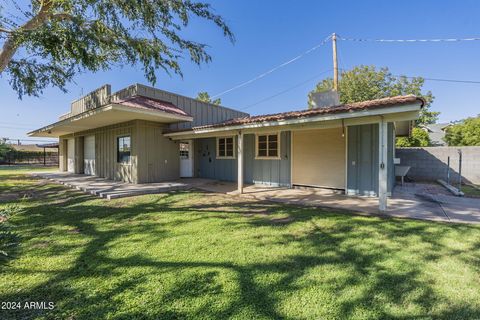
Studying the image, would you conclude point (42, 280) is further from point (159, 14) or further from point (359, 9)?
point (359, 9)

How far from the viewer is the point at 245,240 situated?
3551mm

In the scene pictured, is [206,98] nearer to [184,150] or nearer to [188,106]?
[188,106]

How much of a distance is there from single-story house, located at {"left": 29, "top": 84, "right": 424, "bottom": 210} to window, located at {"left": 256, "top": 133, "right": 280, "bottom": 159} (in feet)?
0.13

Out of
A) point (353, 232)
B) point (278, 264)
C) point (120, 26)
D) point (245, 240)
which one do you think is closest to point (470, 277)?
point (353, 232)

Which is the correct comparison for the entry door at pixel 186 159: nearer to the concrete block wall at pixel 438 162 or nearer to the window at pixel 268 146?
the window at pixel 268 146

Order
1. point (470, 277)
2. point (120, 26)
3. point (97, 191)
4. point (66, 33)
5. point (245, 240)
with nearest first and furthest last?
point (470, 277) < point (245, 240) < point (66, 33) < point (120, 26) < point (97, 191)

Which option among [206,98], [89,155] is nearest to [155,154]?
[89,155]

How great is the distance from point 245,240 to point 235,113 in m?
12.6

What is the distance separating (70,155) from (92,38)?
1260cm

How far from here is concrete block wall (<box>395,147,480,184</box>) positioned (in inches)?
380

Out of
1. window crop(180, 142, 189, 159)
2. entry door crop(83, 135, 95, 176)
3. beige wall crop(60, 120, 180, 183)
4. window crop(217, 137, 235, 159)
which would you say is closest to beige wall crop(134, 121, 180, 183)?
beige wall crop(60, 120, 180, 183)

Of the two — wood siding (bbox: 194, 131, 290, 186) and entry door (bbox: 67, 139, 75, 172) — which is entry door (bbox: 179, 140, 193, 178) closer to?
wood siding (bbox: 194, 131, 290, 186)

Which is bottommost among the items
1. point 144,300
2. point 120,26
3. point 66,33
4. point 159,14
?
point 144,300

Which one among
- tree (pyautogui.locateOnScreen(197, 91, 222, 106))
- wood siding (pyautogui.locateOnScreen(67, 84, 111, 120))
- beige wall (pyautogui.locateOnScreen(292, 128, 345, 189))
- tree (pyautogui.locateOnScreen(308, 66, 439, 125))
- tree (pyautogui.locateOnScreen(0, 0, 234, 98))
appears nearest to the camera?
tree (pyautogui.locateOnScreen(0, 0, 234, 98))
